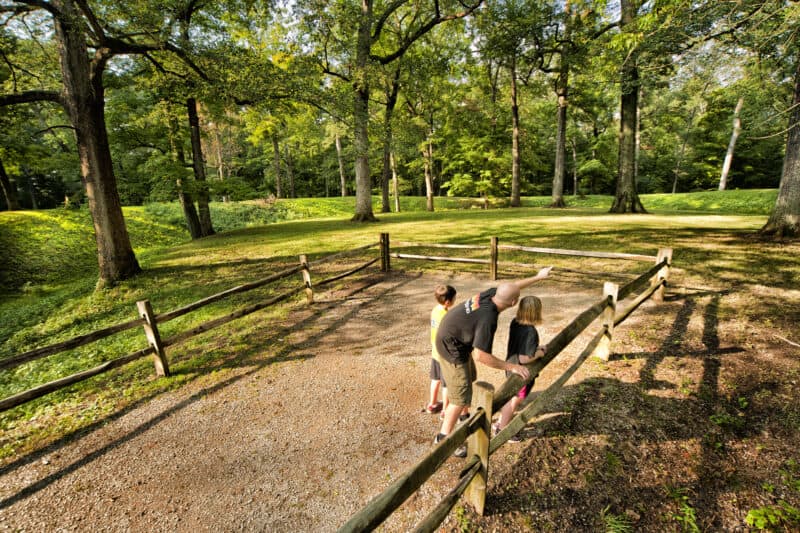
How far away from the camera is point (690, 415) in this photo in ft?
13.2

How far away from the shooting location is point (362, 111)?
1416cm

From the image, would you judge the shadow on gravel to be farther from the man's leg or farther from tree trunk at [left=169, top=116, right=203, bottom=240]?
tree trunk at [left=169, top=116, right=203, bottom=240]

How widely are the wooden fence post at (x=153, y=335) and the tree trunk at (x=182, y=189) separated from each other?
440 inches

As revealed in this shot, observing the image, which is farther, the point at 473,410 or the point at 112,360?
the point at 112,360

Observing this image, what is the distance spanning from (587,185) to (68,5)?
52178 millimetres

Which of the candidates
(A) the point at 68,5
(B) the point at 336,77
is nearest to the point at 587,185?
(B) the point at 336,77

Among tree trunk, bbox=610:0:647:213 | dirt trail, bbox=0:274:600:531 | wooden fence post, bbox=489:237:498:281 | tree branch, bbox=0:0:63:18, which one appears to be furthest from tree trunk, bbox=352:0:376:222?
tree trunk, bbox=610:0:647:213

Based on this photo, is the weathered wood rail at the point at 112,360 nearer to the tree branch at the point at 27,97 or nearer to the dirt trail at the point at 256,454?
the dirt trail at the point at 256,454

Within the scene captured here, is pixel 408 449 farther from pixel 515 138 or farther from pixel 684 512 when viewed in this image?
pixel 515 138

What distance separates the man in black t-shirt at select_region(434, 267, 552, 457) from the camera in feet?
10.2

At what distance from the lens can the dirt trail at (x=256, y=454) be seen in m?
3.19

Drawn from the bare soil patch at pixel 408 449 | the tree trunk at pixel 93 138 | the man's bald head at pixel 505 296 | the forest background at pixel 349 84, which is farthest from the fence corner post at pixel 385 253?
the tree trunk at pixel 93 138

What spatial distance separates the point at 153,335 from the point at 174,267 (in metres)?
7.76

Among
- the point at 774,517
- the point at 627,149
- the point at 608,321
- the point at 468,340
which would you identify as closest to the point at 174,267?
the point at 468,340
